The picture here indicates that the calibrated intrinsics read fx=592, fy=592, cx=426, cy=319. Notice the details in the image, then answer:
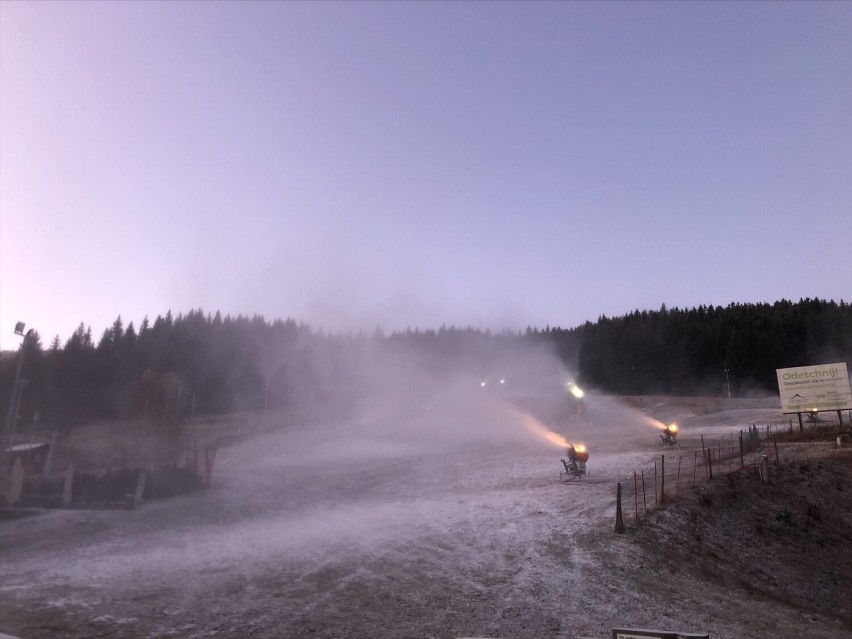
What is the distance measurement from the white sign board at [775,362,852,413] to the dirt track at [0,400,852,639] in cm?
1587

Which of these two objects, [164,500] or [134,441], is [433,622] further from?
[134,441]

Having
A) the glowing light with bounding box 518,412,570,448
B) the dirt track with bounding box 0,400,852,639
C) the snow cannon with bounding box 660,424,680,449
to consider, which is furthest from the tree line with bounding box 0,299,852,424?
the dirt track with bounding box 0,400,852,639

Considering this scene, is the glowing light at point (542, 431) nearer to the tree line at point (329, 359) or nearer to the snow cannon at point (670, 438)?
the snow cannon at point (670, 438)

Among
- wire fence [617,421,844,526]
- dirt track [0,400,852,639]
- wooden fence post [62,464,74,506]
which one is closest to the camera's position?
dirt track [0,400,852,639]

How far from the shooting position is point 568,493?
81.1 feet

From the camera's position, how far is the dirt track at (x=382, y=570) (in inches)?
462

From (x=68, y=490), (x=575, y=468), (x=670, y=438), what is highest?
(x=670, y=438)

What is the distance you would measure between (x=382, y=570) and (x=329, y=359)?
348ft

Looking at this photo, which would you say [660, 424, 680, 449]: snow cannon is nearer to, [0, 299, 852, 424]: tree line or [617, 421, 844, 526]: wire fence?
[617, 421, 844, 526]: wire fence

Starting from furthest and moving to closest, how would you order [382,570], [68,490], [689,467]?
[68,490] → [689,467] → [382,570]

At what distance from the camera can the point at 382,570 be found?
15688 mm

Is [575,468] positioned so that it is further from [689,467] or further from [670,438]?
[670,438]

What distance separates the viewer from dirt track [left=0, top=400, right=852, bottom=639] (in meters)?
11.7

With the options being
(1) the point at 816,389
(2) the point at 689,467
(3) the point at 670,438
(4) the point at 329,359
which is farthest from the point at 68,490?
(4) the point at 329,359
